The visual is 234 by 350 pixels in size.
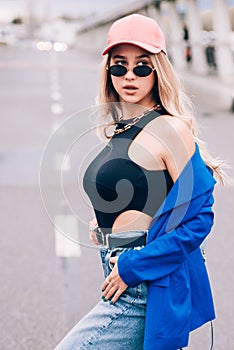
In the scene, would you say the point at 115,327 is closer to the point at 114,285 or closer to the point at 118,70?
the point at 114,285

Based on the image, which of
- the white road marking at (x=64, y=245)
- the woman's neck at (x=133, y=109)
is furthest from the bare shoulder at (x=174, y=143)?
the white road marking at (x=64, y=245)

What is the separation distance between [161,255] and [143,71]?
620mm

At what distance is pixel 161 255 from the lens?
6.72 feet

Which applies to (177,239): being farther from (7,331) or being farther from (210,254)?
(210,254)

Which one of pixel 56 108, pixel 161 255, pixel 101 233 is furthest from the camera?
pixel 56 108

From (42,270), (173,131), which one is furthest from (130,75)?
(42,270)

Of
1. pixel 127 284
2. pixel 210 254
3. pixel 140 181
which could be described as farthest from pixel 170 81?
pixel 210 254

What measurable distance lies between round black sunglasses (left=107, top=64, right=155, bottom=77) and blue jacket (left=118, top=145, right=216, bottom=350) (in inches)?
13.0

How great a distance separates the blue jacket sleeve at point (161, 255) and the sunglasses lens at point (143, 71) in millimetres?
507

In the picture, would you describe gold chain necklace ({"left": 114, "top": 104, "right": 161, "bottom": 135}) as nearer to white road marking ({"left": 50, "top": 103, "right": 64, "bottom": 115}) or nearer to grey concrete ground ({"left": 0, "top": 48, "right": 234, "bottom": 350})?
grey concrete ground ({"left": 0, "top": 48, "right": 234, "bottom": 350})

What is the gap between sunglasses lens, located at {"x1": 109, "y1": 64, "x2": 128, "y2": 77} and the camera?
2.23m

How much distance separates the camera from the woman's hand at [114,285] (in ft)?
6.94

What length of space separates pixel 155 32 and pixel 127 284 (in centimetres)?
84

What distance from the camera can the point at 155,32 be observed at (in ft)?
7.13
